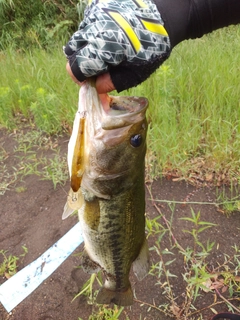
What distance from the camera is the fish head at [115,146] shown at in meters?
1.44

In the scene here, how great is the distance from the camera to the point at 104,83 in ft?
4.39

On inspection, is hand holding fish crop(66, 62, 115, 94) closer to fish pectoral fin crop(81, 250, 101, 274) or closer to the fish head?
the fish head

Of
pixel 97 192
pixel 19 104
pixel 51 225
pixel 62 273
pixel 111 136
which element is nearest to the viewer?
pixel 111 136

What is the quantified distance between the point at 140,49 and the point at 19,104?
3181 millimetres

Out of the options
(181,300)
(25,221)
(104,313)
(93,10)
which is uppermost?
(93,10)

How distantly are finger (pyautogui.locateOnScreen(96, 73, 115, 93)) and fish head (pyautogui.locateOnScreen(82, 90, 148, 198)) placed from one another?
92 millimetres

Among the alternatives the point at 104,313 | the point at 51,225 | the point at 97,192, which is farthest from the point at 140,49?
the point at 51,225

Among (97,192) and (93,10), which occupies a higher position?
(93,10)

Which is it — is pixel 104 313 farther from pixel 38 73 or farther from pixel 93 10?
pixel 38 73

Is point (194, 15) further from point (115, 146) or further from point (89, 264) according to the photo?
point (89, 264)

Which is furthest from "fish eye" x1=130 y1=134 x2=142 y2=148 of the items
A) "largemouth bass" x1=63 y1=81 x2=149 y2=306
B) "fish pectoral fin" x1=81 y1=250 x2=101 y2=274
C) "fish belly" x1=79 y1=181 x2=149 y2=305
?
"fish pectoral fin" x1=81 y1=250 x2=101 y2=274

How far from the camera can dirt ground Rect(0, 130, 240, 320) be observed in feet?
7.45

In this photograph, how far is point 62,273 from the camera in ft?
8.17

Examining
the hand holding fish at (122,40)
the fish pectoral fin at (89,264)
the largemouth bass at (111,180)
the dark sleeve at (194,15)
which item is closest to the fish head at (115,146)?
the largemouth bass at (111,180)
